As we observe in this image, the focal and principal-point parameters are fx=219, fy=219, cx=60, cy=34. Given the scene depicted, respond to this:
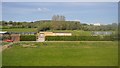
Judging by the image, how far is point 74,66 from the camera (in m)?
5.11

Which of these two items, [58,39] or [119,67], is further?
[58,39]

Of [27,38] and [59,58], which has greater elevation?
[27,38]

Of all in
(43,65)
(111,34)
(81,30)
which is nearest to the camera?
(43,65)

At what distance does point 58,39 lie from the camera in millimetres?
13039

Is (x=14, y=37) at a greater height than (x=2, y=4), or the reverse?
(x=2, y=4)

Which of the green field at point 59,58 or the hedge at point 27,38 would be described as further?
the hedge at point 27,38

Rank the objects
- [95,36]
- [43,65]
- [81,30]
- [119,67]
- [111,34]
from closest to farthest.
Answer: [119,67] → [43,65] → [111,34] → [95,36] → [81,30]

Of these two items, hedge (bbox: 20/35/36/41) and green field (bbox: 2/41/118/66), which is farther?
hedge (bbox: 20/35/36/41)

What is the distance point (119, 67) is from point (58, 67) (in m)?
1.37

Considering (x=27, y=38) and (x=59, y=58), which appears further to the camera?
(x=27, y=38)

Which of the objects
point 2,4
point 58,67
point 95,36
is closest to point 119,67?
point 58,67

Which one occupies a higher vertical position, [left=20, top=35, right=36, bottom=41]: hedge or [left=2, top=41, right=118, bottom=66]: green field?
[left=20, top=35, right=36, bottom=41]: hedge

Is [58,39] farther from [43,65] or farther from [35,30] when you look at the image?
[43,65]

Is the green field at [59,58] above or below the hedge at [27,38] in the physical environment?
below
